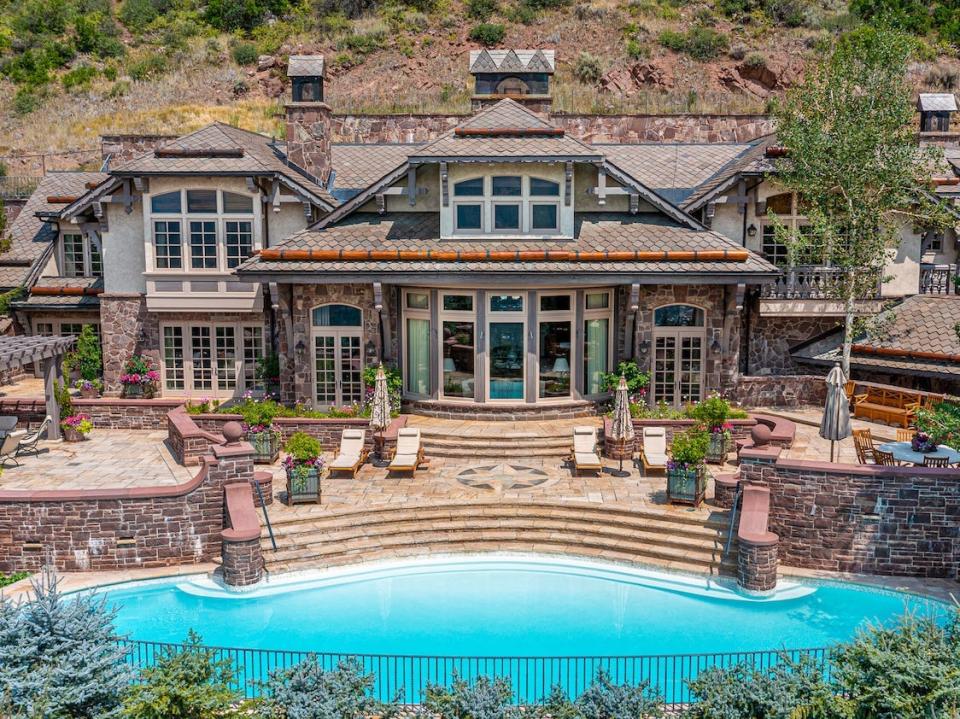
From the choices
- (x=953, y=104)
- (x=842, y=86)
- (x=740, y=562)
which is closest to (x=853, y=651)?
(x=740, y=562)

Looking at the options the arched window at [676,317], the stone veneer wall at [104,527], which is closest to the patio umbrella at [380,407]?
the stone veneer wall at [104,527]

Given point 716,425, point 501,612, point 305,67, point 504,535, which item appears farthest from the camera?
point 305,67

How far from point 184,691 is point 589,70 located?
51400 millimetres

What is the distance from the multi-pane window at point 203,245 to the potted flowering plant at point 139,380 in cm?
329

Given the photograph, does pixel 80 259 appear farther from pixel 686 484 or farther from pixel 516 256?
pixel 686 484

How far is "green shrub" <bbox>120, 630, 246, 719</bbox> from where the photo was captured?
995 cm

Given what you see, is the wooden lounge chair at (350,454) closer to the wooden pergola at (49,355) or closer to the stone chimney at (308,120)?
the wooden pergola at (49,355)

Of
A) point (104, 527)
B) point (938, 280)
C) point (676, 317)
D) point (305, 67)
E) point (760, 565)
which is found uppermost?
point (305, 67)

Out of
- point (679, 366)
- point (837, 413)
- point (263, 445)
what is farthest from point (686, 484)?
point (263, 445)

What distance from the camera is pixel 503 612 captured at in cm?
1391

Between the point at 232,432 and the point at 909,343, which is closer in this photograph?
the point at 232,432

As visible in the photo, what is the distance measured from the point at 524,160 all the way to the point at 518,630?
1240cm

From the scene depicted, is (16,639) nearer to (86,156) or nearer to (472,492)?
(472,492)

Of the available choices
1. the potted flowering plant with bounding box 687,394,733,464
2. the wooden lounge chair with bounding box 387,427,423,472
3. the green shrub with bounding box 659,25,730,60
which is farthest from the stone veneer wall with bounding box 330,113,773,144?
the green shrub with bounding box 659,25,730,60
